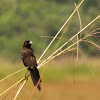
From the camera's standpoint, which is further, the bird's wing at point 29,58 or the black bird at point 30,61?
the bird's wing at point 29,58

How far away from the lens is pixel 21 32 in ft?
67.8

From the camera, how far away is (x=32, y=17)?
20.9 m

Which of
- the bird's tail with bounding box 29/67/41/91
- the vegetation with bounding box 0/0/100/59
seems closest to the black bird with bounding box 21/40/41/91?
Result: the bird's tail with bounding box 29/67/41/91

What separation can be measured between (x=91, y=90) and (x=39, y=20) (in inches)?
267

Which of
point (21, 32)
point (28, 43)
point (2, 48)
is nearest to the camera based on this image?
point (28, 43)

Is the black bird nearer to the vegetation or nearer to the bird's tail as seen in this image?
the bird's tail

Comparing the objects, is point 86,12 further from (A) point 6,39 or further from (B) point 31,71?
(B) point 31,71

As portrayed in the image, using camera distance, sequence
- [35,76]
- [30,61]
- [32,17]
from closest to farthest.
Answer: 1. [35,76]
2. [30,61]
3. [32,17]

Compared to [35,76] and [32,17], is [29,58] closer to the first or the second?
[35,76]

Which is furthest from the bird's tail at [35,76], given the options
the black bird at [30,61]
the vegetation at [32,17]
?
the vegetation at [32,17]

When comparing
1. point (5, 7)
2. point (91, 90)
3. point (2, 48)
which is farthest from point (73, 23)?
point (5, 7)

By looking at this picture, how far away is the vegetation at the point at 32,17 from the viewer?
18609 millimetres

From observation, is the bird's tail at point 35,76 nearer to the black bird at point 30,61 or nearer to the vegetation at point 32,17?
the black bird at point 30,61

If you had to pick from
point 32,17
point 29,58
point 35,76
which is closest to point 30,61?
point 29,58
